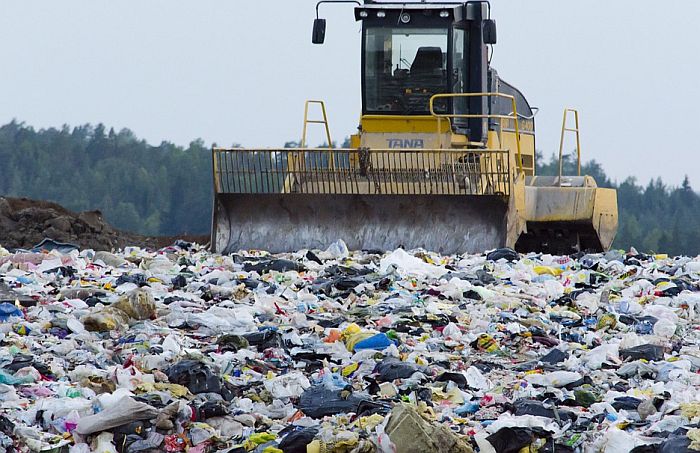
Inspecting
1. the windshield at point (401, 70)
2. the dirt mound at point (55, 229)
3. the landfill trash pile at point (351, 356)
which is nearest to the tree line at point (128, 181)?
the dirt mound at point (55, 229)

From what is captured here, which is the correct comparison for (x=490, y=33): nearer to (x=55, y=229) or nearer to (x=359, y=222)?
(x=359, y=222)

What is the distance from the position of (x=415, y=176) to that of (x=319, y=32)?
181 cm

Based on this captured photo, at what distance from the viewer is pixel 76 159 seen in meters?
57.7

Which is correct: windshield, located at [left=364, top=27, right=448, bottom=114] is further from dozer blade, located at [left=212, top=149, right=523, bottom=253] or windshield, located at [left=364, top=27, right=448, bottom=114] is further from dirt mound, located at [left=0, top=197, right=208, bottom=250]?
dirt mound, located at [left=0, top=197, right=208, bottom=250]

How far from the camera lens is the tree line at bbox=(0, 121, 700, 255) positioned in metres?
50.6

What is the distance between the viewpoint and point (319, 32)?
1313 cm

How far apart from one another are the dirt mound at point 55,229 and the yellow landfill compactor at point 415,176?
3.52 meters

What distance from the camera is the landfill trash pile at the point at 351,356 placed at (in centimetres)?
569

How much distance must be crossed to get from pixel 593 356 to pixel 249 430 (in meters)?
2.35

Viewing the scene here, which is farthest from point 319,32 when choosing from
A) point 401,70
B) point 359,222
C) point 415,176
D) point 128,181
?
point 128,181

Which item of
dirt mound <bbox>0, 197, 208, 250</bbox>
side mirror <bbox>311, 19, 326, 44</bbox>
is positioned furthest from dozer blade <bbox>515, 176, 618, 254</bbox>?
dirt mound <bbox>0, 197, 208, 250</bbox>

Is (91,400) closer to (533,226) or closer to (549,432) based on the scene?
(549,432)

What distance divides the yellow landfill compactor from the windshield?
1cm

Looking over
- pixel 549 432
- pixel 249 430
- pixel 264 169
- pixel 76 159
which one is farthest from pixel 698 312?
pixel 76 159
